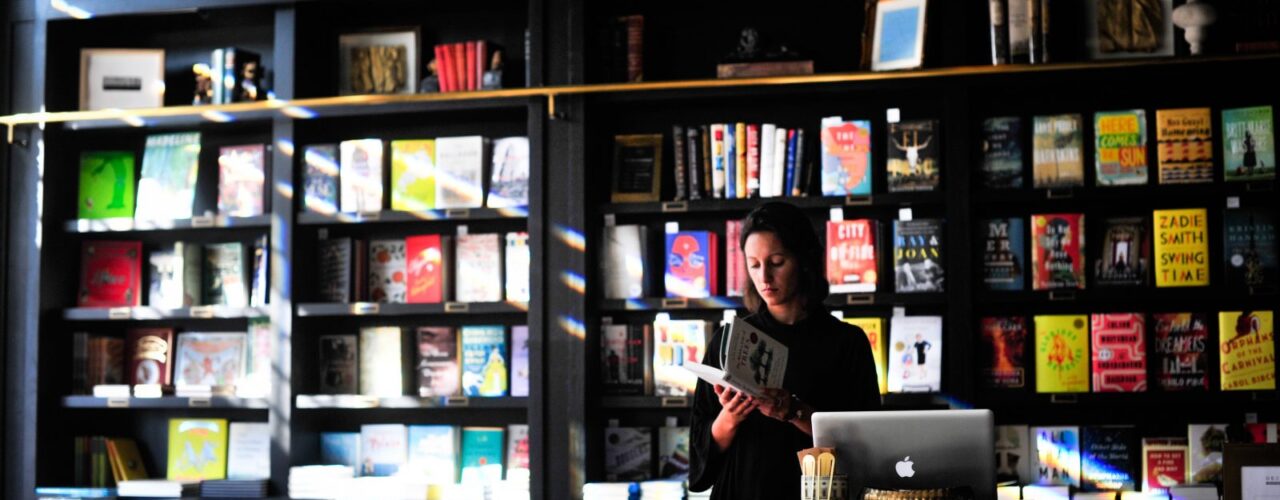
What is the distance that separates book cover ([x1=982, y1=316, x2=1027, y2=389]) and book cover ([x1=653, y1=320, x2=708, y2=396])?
104 cm

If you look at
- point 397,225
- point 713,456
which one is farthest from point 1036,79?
point 397,225

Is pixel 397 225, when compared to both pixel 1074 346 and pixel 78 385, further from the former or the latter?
pixel 1074 346

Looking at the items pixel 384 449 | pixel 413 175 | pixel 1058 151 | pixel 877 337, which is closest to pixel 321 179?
pixel 413 175

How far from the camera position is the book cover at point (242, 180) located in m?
5.73

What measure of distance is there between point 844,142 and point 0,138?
3.42m

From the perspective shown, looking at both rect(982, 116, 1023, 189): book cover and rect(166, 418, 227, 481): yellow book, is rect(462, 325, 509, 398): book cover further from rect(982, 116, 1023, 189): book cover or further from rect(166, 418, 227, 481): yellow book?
rect(982, 116, 1023, 189): book cover

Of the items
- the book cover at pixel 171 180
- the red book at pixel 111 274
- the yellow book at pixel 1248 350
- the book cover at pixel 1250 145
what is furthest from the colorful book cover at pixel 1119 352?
the red book at pixel 111 274

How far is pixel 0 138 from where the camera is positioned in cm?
577

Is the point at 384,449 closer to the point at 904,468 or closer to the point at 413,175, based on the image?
the point at 413,175

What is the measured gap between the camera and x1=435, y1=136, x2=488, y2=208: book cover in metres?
5.46

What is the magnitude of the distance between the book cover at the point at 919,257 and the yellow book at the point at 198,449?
2821 millimetres

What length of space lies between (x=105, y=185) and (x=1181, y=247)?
4.26 metres

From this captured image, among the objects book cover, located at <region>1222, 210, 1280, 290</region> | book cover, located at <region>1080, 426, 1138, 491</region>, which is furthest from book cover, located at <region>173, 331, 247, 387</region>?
book cover, located at <region>1222, 210, 1280, 290</region>

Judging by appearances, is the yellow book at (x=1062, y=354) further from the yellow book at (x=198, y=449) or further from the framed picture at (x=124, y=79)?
the framed picture at (x=124, y=79)
